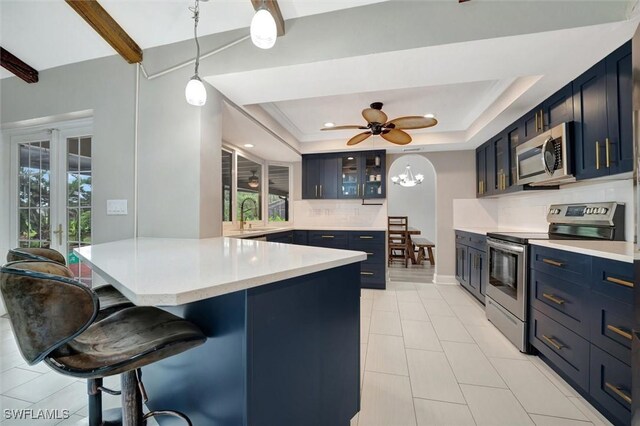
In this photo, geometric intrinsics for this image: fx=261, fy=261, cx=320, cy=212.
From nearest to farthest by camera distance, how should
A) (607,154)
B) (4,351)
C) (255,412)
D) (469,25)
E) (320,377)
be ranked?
(255,412) → (320,377) → (469,25) → (607,154) → (4,351)

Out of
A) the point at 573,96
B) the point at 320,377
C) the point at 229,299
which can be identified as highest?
the point at 573,96

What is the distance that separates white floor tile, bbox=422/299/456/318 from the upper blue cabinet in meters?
1.83

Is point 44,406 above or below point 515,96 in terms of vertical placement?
below

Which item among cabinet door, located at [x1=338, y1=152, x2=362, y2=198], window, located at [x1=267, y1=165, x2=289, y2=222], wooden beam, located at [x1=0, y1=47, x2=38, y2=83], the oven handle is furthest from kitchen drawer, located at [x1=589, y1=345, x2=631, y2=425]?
wooden beam, located at [x1=0, y1=47, x2=38, y2=83]

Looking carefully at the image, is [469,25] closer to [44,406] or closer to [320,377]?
[320,377]

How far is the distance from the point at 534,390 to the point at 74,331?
8.04ft

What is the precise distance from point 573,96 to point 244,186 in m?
3.82

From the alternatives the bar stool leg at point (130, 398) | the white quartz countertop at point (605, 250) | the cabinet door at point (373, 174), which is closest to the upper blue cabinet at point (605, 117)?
the white quartz countertop at point (605, 250)

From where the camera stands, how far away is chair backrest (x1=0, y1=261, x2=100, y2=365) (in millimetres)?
695

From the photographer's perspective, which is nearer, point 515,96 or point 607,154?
point 607,154

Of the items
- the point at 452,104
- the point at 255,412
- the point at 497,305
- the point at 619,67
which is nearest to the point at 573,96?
the point at 619,67

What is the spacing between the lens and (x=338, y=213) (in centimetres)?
473

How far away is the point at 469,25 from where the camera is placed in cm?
153

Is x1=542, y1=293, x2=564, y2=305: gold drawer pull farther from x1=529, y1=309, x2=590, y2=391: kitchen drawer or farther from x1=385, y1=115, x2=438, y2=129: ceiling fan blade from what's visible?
x1=385, y1=115, x2=438, y2=129: ceiling fan blade
